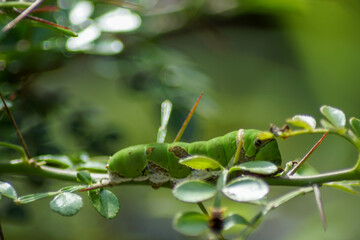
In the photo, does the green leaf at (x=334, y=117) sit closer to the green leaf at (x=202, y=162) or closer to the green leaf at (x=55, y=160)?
the green leaf at (x=202, y=162)

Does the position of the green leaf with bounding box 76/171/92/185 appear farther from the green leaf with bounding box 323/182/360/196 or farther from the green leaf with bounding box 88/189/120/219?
the green leaf with bounding box 323/182/360/196

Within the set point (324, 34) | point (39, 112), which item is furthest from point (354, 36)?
point (39, 112)

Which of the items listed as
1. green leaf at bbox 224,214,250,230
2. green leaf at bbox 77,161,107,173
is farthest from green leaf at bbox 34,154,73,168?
green leaf at bbox 224,214,250,230

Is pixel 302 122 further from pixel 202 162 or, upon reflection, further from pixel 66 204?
pixel 66 204

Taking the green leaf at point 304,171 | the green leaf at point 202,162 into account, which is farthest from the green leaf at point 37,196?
the green leaf at point 304,171

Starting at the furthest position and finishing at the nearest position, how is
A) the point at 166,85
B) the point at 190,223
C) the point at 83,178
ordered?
1. the point at 166,85
2. the point at 83,178
3. the point at 190,223

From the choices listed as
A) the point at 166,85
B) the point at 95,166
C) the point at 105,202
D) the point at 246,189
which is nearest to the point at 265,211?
the point at 246,189
